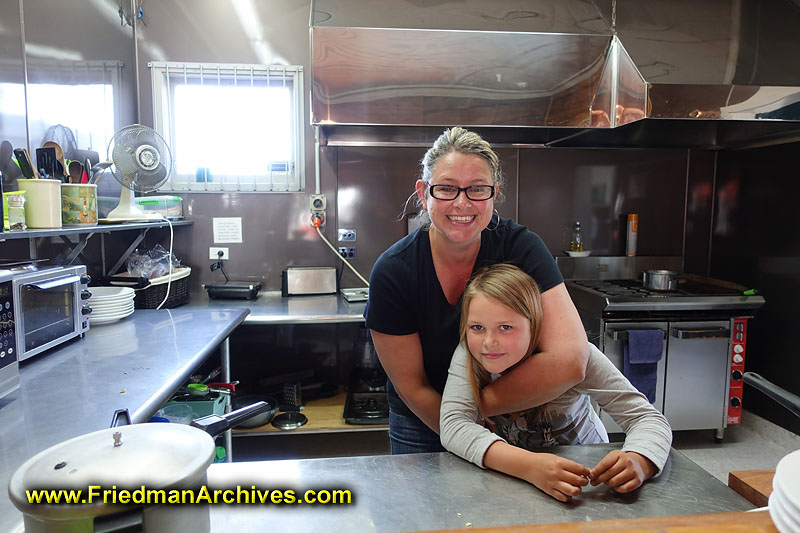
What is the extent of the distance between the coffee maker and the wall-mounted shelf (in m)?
1.34

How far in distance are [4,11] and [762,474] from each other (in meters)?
2.71

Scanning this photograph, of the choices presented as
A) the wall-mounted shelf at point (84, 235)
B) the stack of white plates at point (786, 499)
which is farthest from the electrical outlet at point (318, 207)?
the stack of white plates at point (786, 499)

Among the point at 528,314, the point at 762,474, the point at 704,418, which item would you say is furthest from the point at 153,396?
the point at 704,418

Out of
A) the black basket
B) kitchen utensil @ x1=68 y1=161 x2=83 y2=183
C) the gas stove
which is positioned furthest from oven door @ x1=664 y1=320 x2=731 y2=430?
kitchen utensil @ x1=68 y1=161 x2=83 y2=183

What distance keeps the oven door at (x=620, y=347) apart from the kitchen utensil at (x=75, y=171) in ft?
8.87

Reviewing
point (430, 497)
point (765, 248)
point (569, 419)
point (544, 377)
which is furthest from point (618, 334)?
point (430, 497)

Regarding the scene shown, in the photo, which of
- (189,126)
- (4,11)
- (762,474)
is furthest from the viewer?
(189,126)

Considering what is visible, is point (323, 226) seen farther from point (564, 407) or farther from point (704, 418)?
point (704, 418)

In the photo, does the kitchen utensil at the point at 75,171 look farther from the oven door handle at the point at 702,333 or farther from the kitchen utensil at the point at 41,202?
the oven door handle at the point at 702,333

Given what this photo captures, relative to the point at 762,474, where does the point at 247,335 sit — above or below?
below

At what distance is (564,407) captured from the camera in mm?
1300

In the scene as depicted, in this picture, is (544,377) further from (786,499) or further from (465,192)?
(786,499)

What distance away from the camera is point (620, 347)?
2797mm

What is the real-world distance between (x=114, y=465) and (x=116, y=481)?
0.02 meters
